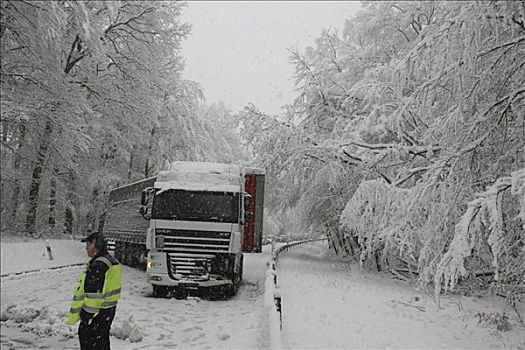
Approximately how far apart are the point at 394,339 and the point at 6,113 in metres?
11.0

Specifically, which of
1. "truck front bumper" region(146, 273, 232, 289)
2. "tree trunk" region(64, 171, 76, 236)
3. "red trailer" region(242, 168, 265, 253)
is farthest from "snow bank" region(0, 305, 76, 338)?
"tree trunk" region(64, 171, 76, 236)

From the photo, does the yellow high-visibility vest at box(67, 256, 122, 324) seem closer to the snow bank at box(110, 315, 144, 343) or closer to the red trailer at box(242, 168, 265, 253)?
the snow bank at box(110, 315, 144, 343)

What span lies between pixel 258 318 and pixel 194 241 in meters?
3.44

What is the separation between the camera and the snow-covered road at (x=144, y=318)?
26.0ft

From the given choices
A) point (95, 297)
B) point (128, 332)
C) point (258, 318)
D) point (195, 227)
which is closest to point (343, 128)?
point (195, 227)

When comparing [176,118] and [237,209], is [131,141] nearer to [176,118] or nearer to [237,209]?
[176,118]

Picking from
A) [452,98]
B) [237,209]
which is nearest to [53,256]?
[237,209]

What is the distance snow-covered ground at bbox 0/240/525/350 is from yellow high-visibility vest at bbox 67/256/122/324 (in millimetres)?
2321

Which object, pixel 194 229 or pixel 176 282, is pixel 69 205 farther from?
pixel 176 282

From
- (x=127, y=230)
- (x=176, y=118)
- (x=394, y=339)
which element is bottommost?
(x=394, y=339)

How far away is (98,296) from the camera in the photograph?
5.54 meters

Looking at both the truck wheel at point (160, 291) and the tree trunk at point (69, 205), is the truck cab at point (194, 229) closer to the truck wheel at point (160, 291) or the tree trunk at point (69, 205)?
the truck wheel at point (160, 291)

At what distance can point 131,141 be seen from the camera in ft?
89.3

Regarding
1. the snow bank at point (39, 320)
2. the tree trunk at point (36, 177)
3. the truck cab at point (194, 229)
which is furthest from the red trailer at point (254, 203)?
the snow bank at point (39, 320)
